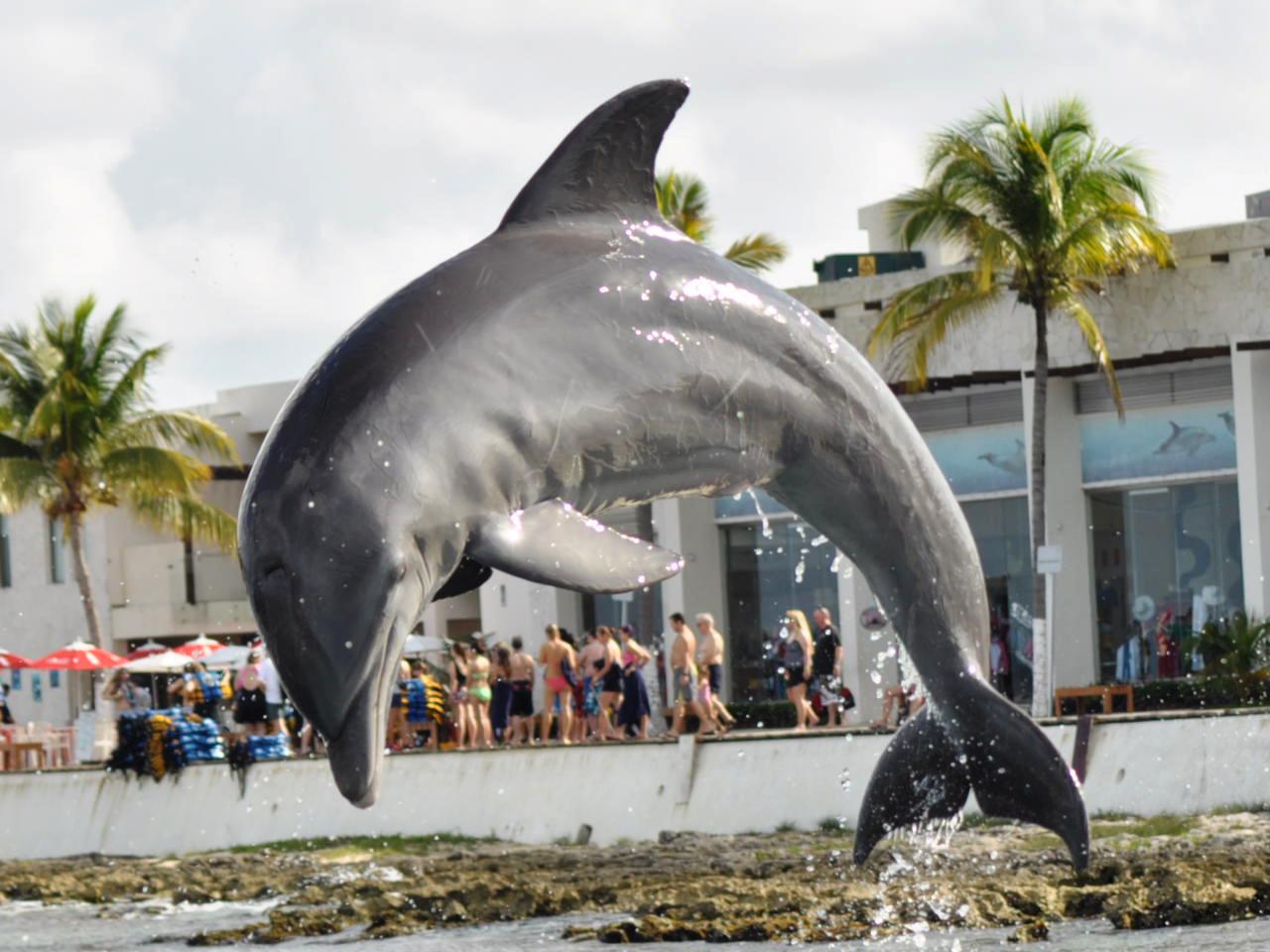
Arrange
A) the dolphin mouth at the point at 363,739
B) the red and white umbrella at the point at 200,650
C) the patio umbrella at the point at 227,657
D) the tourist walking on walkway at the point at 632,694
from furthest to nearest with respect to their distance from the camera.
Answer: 1. the patio umbrella at the point at 227,657
2. the red and white umbrella at the point at 200,650
3. the tourist walking on walkway at the point at 632,694
4. the dolphin mouth at the point at 363,739

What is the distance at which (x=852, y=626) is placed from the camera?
3191cm

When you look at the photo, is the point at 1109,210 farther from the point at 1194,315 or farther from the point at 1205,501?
the point at 1205,501

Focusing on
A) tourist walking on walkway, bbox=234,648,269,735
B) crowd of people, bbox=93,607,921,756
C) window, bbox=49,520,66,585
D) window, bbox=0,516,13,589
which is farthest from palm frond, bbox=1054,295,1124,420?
window, bbox=0,516,13,589

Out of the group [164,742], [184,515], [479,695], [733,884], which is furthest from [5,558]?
[733,884]

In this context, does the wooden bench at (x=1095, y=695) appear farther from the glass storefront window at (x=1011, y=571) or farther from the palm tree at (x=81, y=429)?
the palm tree at (x=81, y=429)

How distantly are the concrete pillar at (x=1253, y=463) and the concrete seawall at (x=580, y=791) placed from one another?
1117 cm

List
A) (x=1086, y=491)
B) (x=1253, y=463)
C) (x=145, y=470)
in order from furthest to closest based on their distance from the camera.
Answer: (x=145, y=470) → (x=1086, y=491) → (x=1253, y=463)

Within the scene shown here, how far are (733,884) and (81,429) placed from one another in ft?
78.0

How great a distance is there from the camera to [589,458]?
5.93 meters

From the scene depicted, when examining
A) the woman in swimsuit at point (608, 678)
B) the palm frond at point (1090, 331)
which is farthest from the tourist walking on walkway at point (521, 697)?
the palm frond at point (1090, 331)

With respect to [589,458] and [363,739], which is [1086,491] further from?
[363,739]

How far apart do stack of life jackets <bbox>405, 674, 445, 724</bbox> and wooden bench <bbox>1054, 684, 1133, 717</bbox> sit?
7906 millimetres

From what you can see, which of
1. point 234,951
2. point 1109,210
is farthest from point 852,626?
point 234,951

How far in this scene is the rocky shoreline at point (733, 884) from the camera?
13.7m
